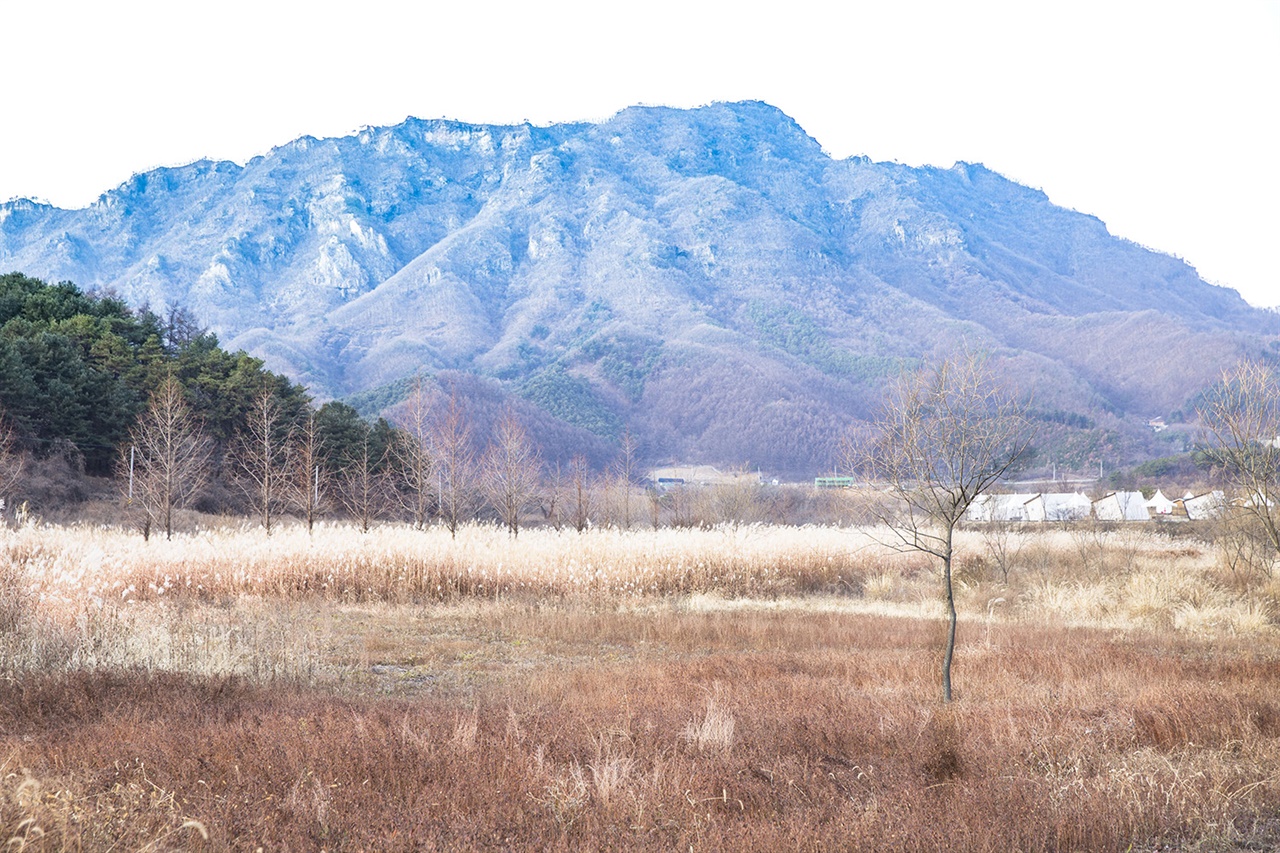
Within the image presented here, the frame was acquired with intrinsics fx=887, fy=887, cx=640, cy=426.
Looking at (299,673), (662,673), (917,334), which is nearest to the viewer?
(299,673)

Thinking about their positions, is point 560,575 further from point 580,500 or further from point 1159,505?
point 1159,505

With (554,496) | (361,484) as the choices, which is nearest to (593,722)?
(361,484)

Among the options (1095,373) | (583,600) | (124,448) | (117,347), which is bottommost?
(583,600)

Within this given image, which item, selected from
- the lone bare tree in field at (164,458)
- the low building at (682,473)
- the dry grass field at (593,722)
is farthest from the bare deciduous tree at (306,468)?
the low building at (682,473)

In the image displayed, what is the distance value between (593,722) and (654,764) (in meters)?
1.37

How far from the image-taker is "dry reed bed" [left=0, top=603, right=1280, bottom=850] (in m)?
4.45

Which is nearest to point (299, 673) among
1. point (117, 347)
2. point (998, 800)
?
point (998, 800)

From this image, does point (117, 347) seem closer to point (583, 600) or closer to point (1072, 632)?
point (583, 600)

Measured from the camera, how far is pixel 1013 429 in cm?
1318

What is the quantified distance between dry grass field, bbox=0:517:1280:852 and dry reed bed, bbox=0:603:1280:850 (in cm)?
A: 3

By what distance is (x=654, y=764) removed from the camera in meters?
5.68

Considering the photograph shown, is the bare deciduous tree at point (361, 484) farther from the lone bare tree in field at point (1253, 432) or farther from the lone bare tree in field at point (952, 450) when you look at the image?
the lone bare tree in field at point (1253, 432)

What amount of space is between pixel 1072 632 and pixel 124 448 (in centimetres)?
3653

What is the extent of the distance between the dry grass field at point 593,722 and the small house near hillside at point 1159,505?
65709 mm
